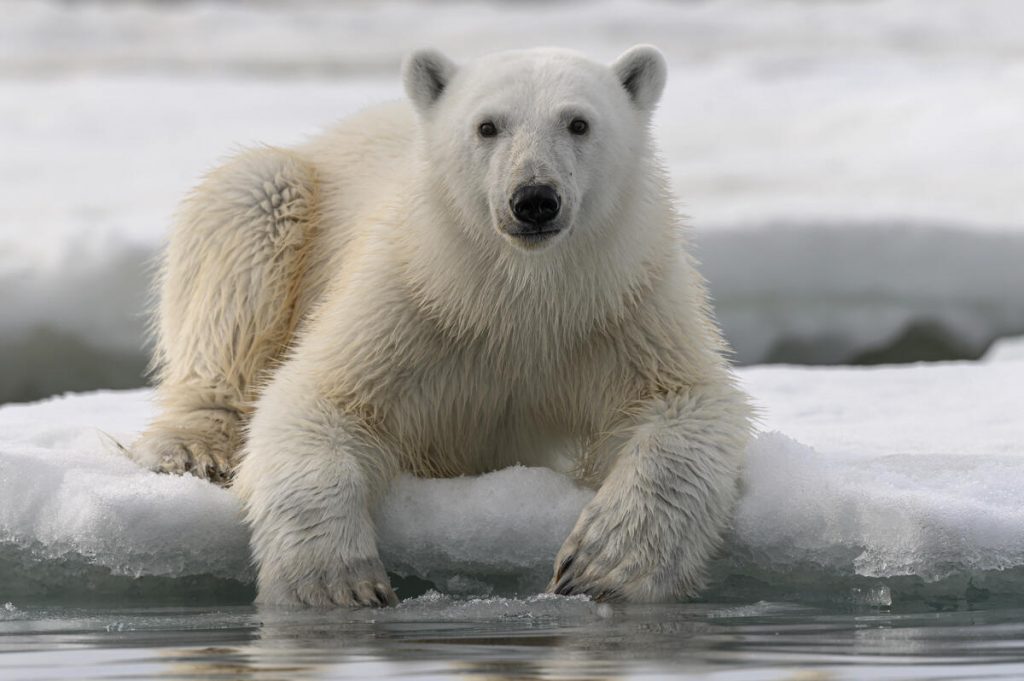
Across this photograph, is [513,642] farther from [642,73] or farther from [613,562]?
[642,73]

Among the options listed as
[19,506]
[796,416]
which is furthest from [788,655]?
[796,416]

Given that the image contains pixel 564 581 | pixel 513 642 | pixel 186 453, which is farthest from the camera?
pixel 186 453

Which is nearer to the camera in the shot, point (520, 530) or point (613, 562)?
point (613, 562)

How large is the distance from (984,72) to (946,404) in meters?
6.82

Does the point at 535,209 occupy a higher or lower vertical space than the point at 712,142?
lower

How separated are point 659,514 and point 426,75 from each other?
49.6 inches

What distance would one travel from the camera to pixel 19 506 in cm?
374

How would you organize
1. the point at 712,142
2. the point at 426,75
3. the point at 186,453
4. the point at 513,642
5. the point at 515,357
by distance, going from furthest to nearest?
the point at 712,142 → the point at 186,453 → the point at 426,75 → the point at 515,357 → the point at 513,642

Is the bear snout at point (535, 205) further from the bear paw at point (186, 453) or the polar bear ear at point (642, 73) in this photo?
the bear paw at point (186, 453)

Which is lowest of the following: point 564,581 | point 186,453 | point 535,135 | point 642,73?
point 564,581

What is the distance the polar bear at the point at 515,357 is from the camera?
367 centimetres

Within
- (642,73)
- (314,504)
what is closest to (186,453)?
(314,504)

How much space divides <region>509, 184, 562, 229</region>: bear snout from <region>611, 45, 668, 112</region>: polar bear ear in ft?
2.30

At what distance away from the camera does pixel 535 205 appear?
11.8 ft
